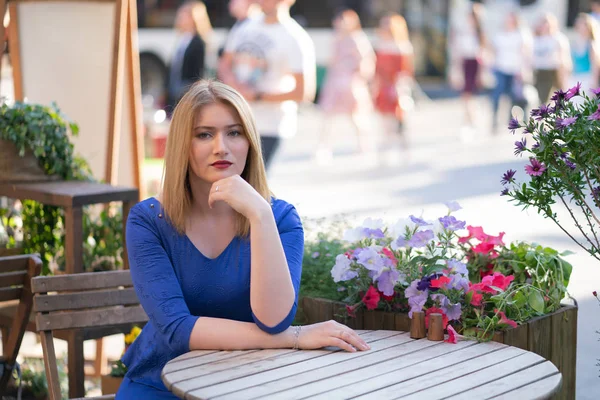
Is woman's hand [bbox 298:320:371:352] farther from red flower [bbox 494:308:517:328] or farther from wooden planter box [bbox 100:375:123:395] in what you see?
wooden planter box [bbox 100:375:123:395]

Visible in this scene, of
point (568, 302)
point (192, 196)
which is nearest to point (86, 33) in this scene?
point (192, 196)

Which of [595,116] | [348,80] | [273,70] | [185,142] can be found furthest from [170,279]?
[348,80]

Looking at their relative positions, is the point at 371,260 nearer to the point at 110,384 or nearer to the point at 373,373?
the point at 373,373

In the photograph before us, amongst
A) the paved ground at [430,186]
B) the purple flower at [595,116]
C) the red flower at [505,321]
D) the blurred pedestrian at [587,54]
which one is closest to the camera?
the purple flower at [595,116]

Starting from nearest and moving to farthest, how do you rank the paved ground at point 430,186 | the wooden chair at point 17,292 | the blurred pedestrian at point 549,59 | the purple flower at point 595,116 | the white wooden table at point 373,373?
the white wooden table at point 373,373
the purple flower at point 595,116
the wooden chair at point 17,292
the paved ground at point 430,186
the blurred pedestrian at point 549,59

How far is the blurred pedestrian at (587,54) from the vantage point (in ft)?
41.9

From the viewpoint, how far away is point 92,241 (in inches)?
185

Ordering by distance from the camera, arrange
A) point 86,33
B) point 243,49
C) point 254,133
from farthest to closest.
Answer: point 243,49 → point 86,33 → point 254,133

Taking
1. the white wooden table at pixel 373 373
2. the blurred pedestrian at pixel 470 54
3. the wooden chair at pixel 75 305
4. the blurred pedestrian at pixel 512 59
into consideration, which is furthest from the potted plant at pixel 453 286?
the blurred pedestrian at pixel 470 54

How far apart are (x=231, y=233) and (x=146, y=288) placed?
0.99 feet

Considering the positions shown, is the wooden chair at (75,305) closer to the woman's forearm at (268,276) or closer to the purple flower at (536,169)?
the woman's forearm at (268,276)

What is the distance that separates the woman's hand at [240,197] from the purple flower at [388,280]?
53 cm

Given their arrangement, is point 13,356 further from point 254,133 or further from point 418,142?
point 418,142

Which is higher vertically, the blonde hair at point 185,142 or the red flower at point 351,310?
the blonde hair at point 185,142
